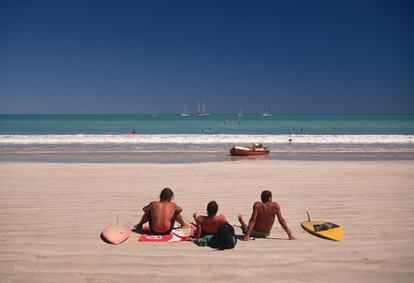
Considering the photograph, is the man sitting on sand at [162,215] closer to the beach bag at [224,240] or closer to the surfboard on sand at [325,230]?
the beach bag at [224,240]

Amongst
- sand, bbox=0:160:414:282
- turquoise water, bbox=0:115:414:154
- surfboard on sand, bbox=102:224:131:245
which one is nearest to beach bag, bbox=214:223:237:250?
sand, bbox=0:160:414:282

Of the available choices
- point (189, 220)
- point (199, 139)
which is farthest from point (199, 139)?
point (189, 220)

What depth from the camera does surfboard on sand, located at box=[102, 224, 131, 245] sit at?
574 centimetres

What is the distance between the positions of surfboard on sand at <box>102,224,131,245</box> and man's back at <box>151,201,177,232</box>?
0.50 m

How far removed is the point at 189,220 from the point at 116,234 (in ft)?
6.06

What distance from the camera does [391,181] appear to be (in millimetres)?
11555

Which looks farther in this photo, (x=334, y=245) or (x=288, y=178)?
(x=288, y=178)

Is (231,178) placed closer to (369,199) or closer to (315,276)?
(369,199)

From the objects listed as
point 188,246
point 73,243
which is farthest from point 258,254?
point 73,243

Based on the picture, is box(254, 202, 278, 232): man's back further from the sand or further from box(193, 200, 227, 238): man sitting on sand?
box(193, 200, 227, 238): man sitting on sand

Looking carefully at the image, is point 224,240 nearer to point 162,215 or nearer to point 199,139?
point 162,215

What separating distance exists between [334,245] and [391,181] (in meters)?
7.18

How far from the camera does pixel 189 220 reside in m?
7.33

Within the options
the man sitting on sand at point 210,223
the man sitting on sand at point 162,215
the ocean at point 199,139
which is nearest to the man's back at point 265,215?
the man sitting on sand at point 210,223
